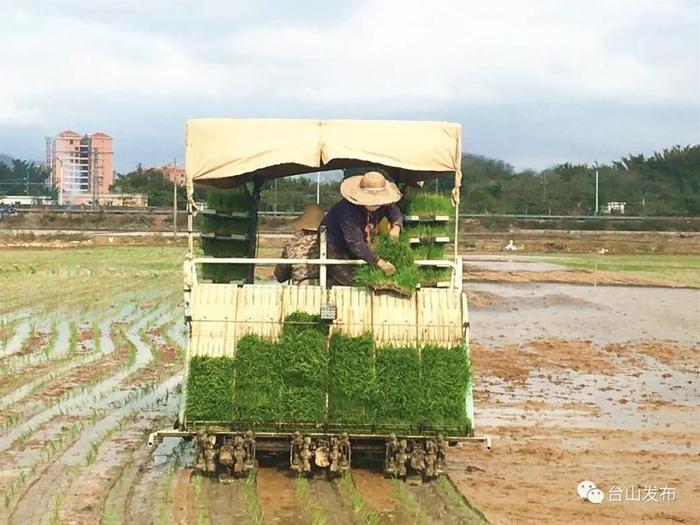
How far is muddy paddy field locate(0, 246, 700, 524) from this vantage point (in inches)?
287

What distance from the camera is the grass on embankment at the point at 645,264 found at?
118ft

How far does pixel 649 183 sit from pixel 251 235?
73.7 metres

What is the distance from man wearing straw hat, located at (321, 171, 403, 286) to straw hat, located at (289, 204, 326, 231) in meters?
0.70

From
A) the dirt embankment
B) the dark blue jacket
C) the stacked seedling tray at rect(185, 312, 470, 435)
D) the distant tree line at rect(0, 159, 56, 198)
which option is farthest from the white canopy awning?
the distant tree line at rect(0, 159, 56, 198)

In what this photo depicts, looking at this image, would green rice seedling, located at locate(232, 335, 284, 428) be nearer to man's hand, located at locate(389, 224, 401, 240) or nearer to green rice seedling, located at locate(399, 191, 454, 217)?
man's hand, located at locate(389, 224, 401, 240)

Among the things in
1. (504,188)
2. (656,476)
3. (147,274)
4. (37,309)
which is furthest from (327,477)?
(504,188)

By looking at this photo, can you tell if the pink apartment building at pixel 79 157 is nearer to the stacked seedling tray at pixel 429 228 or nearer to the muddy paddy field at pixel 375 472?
the muddy paddy field at pixel 375 472

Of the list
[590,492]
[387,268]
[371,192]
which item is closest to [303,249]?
[371,192]

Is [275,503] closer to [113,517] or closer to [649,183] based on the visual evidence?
[113,517]

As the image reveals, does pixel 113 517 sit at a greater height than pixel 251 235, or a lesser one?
lesser

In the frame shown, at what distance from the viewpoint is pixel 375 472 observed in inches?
328

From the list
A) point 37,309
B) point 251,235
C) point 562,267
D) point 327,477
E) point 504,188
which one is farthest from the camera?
point 504,188

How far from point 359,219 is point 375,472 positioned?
201cm

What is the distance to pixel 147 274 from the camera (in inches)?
1267
